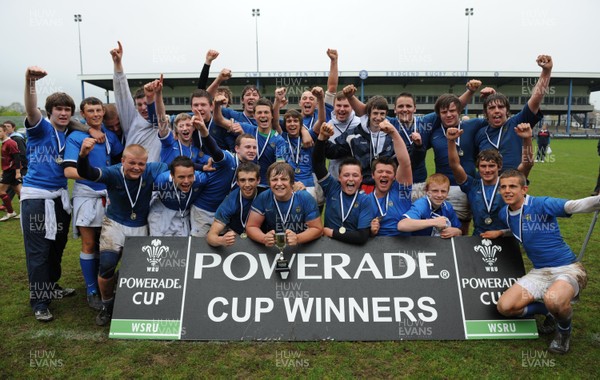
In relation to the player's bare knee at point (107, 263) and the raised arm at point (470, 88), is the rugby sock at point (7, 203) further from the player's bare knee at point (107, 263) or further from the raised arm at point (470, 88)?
the raised arm at point (470, 88)

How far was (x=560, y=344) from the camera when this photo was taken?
137 inches

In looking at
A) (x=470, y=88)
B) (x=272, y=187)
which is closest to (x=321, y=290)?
(x=272, y=187)

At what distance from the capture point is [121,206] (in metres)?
4.23

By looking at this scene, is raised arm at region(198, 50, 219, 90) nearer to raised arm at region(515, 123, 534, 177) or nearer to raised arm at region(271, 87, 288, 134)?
raised arm at region(271, 87, 288, 134)

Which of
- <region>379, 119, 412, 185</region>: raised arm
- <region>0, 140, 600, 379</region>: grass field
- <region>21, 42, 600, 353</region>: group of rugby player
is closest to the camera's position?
<region>0, 140, 600, 379</region>: grass field

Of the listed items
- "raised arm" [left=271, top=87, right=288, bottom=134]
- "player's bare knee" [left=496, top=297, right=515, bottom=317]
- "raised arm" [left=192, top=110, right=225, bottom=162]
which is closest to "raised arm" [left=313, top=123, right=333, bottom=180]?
"raised arm" [left=192, top=110, right=225, bottom=162]

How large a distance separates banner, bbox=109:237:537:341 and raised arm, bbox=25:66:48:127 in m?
1.57

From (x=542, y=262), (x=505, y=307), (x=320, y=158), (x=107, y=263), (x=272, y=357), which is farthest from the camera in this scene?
(x=320, y=158)

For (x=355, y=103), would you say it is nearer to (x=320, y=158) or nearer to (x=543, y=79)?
(x=320, y=158)

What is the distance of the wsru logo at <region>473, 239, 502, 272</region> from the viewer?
13.0 ft

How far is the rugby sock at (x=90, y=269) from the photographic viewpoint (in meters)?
4.44

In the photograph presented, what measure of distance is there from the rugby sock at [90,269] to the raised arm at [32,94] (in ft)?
4.82

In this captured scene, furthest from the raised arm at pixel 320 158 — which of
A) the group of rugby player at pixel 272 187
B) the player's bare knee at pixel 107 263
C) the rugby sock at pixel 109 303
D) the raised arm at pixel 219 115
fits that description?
the rugby sock at pixel 109 303

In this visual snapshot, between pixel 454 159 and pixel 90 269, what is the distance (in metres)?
4.09
